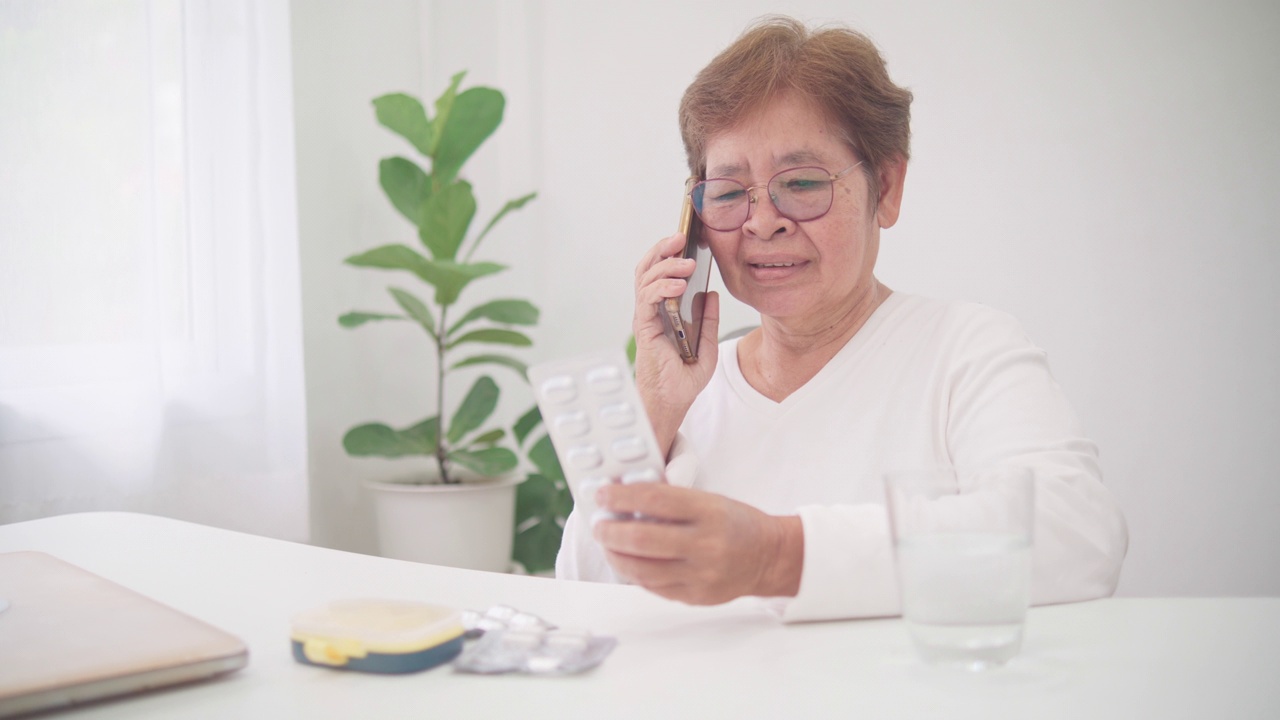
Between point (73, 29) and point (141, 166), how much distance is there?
0.27 m

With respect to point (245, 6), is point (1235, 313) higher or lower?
lower

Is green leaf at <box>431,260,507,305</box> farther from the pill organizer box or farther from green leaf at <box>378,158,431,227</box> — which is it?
the pill organizer box

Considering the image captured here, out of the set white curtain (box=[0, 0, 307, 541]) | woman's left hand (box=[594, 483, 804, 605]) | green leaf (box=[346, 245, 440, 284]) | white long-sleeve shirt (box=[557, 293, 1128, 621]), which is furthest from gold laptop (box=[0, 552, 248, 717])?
green leaf (box=[346, 245, 440, 284])

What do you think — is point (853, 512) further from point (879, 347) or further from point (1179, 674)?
point (879, 347)

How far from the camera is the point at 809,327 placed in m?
1.30

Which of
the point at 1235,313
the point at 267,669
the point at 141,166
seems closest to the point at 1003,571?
the point at 267,669

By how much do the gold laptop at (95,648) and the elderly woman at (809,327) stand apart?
20.6 inches

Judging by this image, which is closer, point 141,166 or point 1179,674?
point 1179,674

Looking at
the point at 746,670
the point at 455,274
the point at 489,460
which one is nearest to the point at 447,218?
the point at 455,274

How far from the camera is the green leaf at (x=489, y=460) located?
7.77ft

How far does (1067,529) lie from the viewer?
0.78 m

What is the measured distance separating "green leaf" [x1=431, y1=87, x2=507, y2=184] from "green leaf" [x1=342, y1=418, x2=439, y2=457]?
62 centimetres

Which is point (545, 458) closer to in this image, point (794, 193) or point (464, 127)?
point (464, 127)

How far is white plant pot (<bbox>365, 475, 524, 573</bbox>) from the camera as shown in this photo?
7.87 ft
